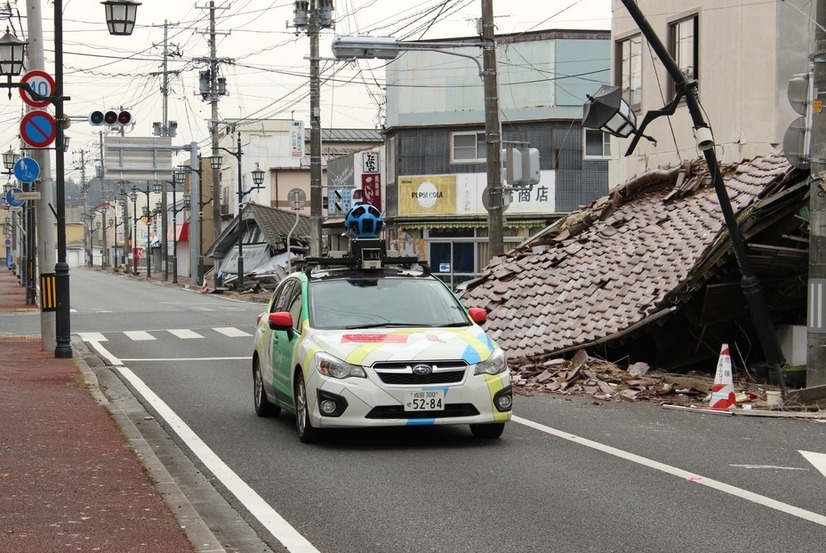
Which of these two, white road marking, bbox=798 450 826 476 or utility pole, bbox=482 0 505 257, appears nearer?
white road marking, bbox=798 450 826 476

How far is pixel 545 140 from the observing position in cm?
4281

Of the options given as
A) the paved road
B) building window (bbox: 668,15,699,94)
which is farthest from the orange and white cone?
building window (bbox: 668,15,699,94)

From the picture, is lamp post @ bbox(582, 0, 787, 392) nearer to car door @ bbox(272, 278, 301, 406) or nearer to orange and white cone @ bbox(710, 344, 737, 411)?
orange and white cone @ bbox(710, 344, 737, 411)

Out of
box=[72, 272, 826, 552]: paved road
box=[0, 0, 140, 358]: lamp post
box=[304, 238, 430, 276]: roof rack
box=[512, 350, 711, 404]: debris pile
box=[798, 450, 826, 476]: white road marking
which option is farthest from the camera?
box=[0, 0, 140, 358]: lamp post

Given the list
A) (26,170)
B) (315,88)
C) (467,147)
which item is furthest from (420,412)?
(467,147)

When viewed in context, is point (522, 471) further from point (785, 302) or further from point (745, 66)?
point (745, 66)

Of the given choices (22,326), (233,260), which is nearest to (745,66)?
(22,326)

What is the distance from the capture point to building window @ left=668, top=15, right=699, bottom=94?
2155 cm

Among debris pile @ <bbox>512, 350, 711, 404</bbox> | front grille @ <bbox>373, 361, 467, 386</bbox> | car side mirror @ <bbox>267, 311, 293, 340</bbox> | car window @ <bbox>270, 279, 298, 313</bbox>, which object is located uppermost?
car window @ <bbox>270, 279, 298, 313</bbox>

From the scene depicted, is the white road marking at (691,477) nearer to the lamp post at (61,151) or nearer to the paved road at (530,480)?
the paved road at (530,480)

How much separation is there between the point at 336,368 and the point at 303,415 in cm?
79

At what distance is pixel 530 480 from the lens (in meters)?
8.84

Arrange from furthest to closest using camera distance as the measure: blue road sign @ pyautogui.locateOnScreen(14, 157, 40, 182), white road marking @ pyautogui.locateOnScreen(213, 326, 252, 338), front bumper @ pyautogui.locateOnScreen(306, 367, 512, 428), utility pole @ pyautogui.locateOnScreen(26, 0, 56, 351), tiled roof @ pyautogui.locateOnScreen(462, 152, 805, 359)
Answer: white road marking @ pyautogui.locateOnScreen(213, 326, 252, 338) → blue road sign @ pyautogui.locateOnScreen(14, 157, 40, 182) → utility pole @ pyautogui.locateOnScreen(26, 0, 56, 351) → tiled roof @ pyautogui.locateOnScreen(462, 152, 805, 359) → front bumper @ pyautogui.locateOnScreen(306, 367, 512, 428)

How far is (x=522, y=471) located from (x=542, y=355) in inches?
298
